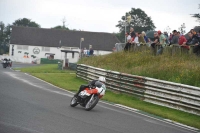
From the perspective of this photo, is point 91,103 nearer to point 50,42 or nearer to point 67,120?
point 67,120

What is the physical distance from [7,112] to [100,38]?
95.7 meters

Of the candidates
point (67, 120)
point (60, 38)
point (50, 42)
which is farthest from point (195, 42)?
point (60, 38)

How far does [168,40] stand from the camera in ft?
84.4

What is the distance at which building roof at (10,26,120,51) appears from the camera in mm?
106000

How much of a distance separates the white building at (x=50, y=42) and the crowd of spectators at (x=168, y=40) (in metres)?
75.0

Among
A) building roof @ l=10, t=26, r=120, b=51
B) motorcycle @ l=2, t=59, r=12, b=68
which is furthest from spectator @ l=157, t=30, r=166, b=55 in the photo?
building roof @ l=10, t=26, r=120, b=51

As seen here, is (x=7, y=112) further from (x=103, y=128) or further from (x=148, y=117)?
(x=148, y=117)

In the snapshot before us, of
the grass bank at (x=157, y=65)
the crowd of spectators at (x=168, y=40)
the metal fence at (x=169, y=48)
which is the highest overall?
the crowd of spectators at (x=168, y=40)

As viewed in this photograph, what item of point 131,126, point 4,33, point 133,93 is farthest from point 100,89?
point 4,33

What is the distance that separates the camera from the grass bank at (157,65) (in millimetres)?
20056

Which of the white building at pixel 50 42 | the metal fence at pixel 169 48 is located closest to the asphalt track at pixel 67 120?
the metal fence at pixel 169 48

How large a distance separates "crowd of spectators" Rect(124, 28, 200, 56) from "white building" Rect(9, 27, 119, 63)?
7497cm

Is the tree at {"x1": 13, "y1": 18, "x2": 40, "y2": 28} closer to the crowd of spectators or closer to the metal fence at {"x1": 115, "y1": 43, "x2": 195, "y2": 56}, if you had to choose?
the crowd of spectators

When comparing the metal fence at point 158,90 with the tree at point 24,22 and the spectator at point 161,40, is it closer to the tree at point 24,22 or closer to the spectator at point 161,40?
the spectator at point 161,40
